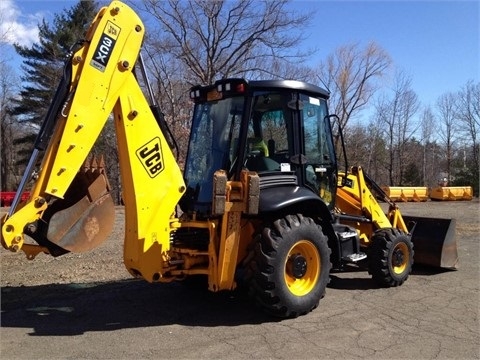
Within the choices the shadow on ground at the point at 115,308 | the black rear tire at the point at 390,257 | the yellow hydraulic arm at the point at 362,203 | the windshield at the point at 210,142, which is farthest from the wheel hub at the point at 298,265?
the yellow hydraulic arm at the point at 362,203

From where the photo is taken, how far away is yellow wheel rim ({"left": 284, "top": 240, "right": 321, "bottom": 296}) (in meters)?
5.35

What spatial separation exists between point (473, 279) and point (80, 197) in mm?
5822

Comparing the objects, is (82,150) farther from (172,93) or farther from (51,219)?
(172,93)

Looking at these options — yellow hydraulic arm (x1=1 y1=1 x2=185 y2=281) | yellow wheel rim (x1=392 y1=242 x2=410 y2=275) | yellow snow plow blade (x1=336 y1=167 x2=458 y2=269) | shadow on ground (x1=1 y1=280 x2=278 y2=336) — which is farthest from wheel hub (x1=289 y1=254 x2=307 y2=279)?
yellow wheel rim (x1=392 y1=242 x2=410 y2=275)

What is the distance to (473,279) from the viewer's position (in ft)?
24.2

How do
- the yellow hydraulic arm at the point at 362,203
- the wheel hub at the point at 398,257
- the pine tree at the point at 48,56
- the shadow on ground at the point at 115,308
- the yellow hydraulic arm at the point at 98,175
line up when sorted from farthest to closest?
the pine tree at the point at 48,56 < the yellow hydraulic arm at the point at 362,203 < the wheel hub at the point at 398,257 < the shadow on ground at the point at 115,308 < the yellow hydraulic arm at the point at 98,175

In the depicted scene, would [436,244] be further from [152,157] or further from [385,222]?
[152,157]

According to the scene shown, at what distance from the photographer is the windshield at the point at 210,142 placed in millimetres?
5586

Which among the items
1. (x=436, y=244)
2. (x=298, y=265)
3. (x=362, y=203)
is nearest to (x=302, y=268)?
(x=298, y=265)

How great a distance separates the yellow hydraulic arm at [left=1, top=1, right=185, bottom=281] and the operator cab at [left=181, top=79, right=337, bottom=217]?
65 cm

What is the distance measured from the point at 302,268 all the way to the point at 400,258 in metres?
2.20

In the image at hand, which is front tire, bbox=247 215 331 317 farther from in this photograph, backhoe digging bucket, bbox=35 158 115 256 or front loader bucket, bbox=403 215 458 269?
front loader bucket, bbox=403 215 458 269

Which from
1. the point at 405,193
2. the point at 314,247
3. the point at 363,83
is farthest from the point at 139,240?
the point at 363,83

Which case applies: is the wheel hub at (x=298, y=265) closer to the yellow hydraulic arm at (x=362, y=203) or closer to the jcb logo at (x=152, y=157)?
the jcb logo at (x=152, y=157)
